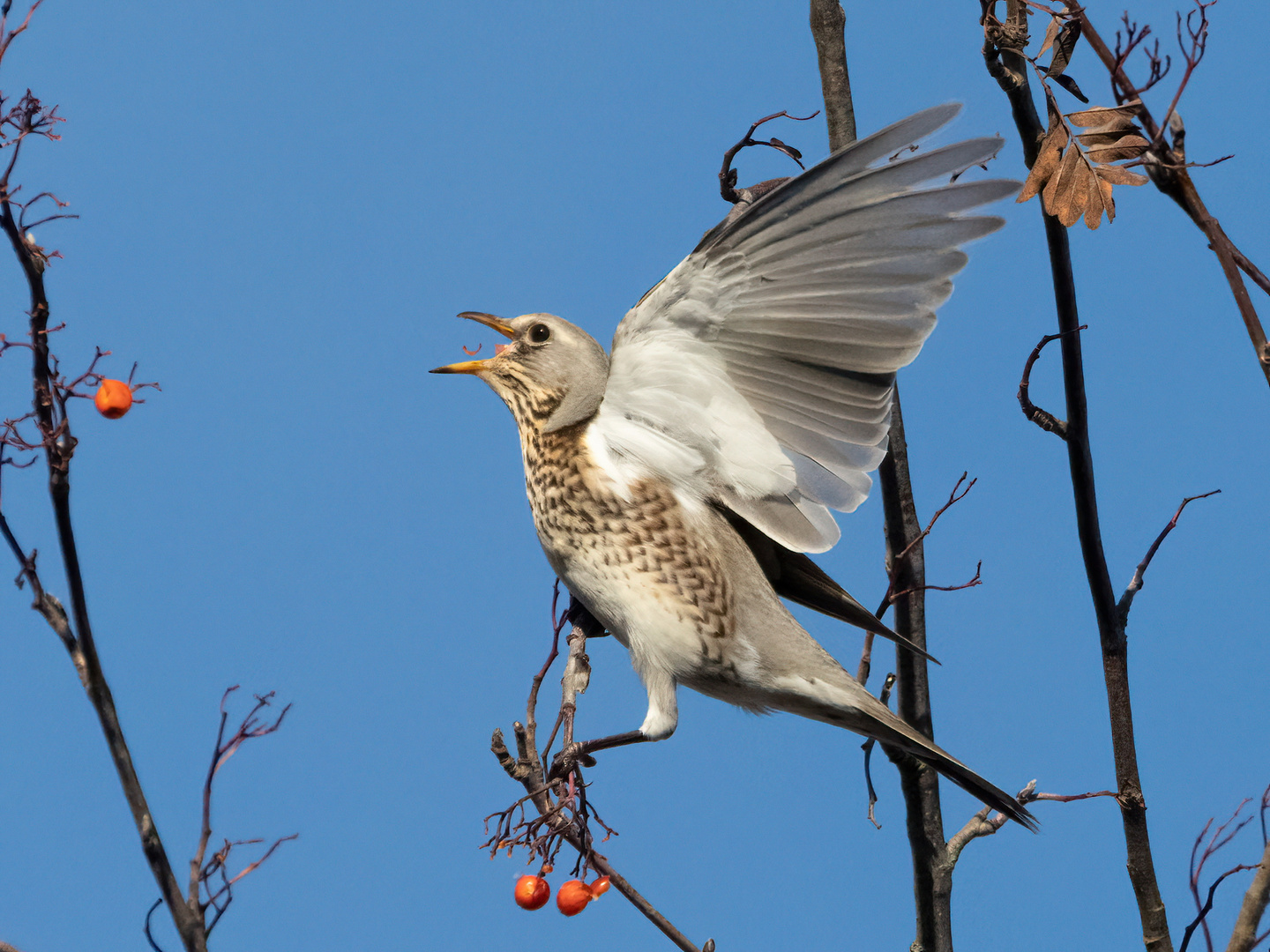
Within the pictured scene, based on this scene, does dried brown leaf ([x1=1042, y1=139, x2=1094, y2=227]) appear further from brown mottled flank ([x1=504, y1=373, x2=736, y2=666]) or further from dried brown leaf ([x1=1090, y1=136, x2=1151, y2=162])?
brown mottled flank ([x1=504, y1=373, x2=736, y2=666])

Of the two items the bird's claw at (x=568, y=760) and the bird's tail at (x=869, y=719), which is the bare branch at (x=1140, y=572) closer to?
the bird's tail at (x=869, y=719)

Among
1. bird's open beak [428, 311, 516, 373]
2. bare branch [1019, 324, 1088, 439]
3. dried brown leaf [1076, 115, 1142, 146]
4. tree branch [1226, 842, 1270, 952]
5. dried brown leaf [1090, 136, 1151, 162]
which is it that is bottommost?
tree branch [1226, 842, 1270, 952]

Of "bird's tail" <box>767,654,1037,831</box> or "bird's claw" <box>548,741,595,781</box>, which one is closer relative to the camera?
"bird's claw" <box>548,741,595,781</box>

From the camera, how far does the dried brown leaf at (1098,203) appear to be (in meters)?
1.38

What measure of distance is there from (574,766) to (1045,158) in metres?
0.99

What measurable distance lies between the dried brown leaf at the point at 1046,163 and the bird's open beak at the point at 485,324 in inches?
37.0

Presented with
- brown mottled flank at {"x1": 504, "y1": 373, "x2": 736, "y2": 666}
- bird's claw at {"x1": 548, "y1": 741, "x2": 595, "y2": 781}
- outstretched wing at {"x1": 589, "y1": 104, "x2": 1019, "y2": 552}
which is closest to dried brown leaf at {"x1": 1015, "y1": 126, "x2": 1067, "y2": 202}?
outstretched wing at {"x1": 589, "y1": 104, "x2": 1019, "y2": 552}

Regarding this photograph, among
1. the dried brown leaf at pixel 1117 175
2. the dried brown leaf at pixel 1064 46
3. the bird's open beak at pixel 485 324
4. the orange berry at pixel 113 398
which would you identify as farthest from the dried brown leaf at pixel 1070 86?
the orange berry at pixel 113 398

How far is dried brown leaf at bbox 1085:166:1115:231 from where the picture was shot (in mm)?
1379

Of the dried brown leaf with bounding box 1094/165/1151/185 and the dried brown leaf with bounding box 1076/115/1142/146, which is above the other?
the dried brown leaf with bounding box 1076/115/1142/146

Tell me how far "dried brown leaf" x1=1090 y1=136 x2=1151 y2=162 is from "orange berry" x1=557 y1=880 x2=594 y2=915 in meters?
1.21

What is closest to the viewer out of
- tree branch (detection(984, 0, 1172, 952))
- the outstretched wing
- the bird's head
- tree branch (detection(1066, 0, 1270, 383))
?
tree branch (detection(1066, 0, 1270, 383))

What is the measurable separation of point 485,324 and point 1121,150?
1.10 m

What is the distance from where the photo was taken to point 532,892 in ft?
5.57
